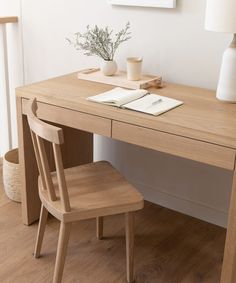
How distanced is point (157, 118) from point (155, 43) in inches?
29.4

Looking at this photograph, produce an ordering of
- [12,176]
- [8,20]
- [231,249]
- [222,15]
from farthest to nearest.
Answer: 1. [8,20]
2. [12,176]
3. [222,15]
4. [231,249]

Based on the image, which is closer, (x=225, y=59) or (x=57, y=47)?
(x=225, y=59)

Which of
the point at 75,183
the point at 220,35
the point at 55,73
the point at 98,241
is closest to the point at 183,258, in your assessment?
the point at 98,241

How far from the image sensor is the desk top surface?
159 centimetres

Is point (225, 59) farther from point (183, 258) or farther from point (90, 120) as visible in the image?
point (183, 258)

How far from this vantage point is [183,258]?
83.4 inches

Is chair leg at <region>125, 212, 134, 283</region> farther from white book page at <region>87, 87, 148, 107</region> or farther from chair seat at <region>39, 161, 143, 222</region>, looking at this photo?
white book page at <region>87, 87, 148, 107</region>

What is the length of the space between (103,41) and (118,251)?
1097 millimetres

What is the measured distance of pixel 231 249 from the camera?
63.1 inches

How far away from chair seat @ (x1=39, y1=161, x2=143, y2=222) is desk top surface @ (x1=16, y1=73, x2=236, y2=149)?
0.30 m

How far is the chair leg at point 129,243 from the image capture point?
185cm

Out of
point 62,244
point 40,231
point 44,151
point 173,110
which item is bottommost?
point 40,231

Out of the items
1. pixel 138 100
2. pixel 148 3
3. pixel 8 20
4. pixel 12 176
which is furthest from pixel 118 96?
pixel 8 20

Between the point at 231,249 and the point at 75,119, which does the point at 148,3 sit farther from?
the point at 231,249
